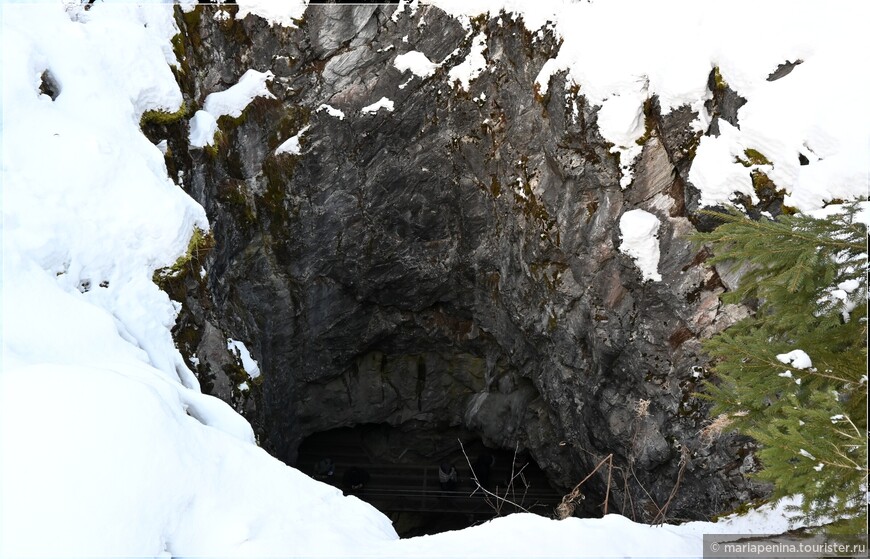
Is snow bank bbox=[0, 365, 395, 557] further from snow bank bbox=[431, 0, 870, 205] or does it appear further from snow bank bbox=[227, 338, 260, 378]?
snow bank bbox=[431, 0, 870, 205]

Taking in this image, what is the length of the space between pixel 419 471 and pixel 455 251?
25.0ft

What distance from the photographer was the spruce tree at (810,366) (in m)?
3.67

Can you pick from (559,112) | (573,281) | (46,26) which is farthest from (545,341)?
(46,26)

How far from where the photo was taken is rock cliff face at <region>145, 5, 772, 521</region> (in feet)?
30.0

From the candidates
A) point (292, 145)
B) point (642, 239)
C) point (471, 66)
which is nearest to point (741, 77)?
point (642, 239)

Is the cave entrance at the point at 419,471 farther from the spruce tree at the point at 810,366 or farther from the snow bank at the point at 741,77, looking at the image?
the spruce tree at the point at 810,366

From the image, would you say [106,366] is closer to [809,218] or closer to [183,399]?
[183,399]

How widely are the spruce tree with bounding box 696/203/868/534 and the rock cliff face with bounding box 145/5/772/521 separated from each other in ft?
12.1

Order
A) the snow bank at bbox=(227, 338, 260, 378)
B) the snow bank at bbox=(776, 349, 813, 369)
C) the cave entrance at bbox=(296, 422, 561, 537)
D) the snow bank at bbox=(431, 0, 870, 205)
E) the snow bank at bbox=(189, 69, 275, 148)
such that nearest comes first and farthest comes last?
the snow bank at bbox=(776, 349, 813, 369) → the snow bank at bbox=(431, 0, 870, 205) → the snow bank at bbox=(227, 338, 260, 378) → the snow bank at bbox=(189, 69, 275, 148) → the cave entrance at bbox=(296, 422, 561, 537)

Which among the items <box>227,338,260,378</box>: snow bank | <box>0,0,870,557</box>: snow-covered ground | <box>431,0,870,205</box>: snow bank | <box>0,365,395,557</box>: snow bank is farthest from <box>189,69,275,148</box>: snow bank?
<box>0,365,395,557</box>: snow bank

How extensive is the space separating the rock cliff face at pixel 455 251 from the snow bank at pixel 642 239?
0.14 m

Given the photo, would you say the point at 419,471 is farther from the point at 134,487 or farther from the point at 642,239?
the point at 134,487

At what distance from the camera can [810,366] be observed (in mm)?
4129

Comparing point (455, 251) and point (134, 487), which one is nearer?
point (134, 487)
